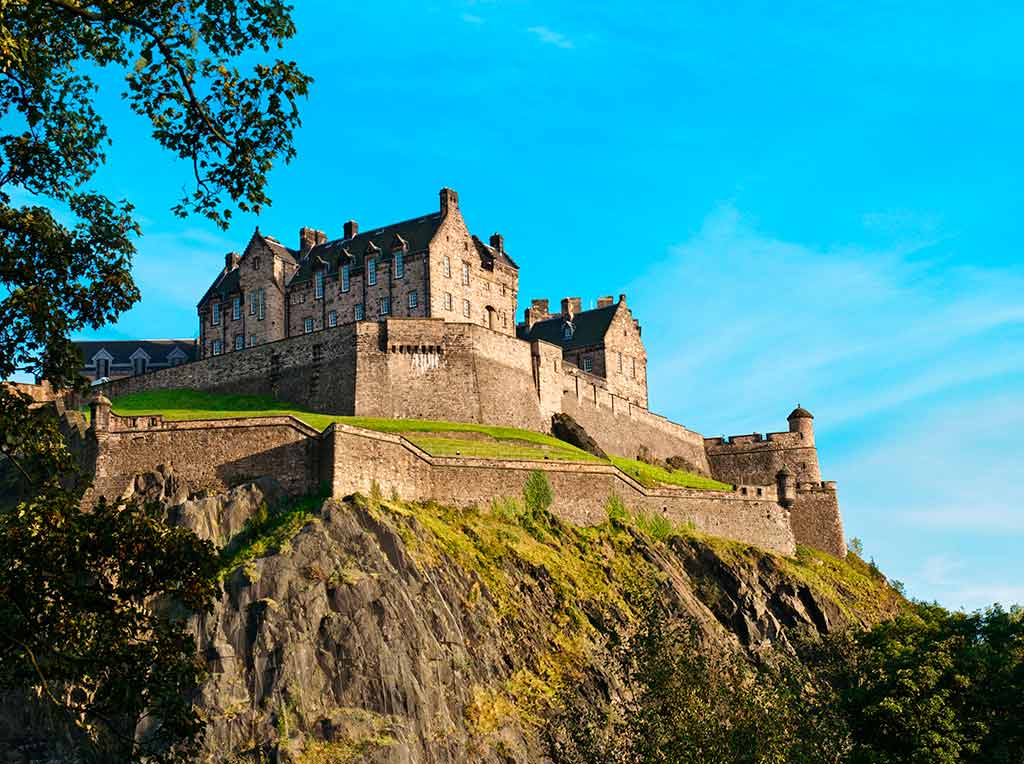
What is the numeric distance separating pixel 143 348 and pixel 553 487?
145ft

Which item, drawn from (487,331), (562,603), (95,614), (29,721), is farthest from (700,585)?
(95,614)

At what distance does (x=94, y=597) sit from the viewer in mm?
18250

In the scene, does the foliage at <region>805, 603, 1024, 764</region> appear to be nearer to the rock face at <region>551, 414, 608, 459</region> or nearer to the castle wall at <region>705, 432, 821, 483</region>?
the rock face at <region>551, 414, 608, 459</region>

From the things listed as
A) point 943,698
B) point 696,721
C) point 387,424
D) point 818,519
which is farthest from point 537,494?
point 696,721

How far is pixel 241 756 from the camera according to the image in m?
39.8

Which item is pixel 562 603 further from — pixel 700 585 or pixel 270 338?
pixel 270 338

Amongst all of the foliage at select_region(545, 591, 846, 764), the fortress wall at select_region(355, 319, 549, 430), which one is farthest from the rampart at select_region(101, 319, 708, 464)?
the foliage at select_region(545, 591, 846, 764)

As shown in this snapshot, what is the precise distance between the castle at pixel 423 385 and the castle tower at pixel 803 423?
0.11 meters

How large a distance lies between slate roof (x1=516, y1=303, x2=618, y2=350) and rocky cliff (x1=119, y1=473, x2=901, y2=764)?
30132 mm

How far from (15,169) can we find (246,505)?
3056cm

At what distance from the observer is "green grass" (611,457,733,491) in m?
68.9

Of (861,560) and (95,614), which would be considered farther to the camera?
(861,560)

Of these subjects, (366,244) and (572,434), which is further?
(366,244)

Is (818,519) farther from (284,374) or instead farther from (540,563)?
(284,374)
